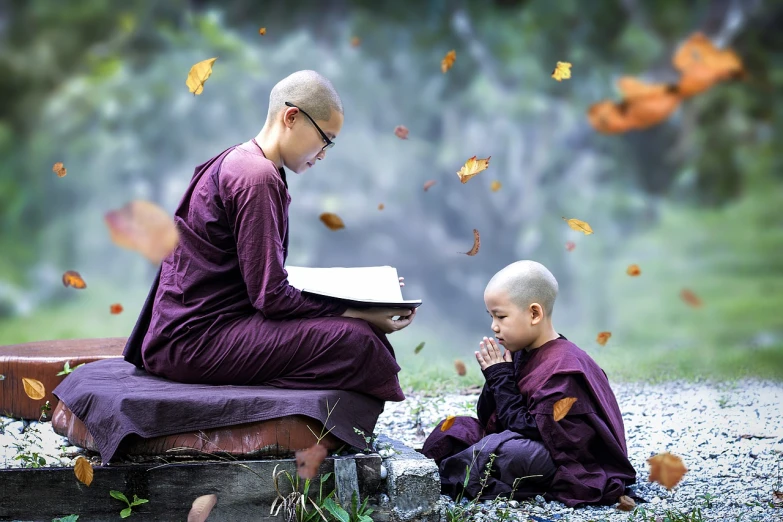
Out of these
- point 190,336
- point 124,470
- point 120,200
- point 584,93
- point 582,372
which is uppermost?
point 584,93

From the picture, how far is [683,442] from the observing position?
4383mm

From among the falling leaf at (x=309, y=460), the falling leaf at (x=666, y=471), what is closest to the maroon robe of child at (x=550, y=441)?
the falling leaf at (x=666, y=471)

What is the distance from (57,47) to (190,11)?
151 cm

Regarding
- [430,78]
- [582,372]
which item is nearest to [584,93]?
[430,78]

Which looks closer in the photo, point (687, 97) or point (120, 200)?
point (120, 200)

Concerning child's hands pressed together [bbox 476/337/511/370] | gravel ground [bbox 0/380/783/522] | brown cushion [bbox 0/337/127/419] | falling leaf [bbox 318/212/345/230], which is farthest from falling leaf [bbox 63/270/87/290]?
child's hands pressed together [bbox 476/337/511/370]

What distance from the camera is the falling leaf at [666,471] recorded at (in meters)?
3.43

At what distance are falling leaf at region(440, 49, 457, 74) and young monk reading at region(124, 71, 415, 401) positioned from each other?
21.2ft

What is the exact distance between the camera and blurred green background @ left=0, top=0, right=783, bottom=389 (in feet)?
31.3

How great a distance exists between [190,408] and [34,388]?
6.05ft

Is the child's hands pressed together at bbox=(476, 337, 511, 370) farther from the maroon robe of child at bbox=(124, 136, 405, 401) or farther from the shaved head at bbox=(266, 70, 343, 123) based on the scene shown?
the shaved head at bbox=(266, 70, 343, 123)

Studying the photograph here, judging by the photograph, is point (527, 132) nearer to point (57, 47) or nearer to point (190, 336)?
point (57, 47)

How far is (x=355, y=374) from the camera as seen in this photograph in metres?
3.11

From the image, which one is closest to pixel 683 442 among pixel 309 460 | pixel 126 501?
pixel 309 460
